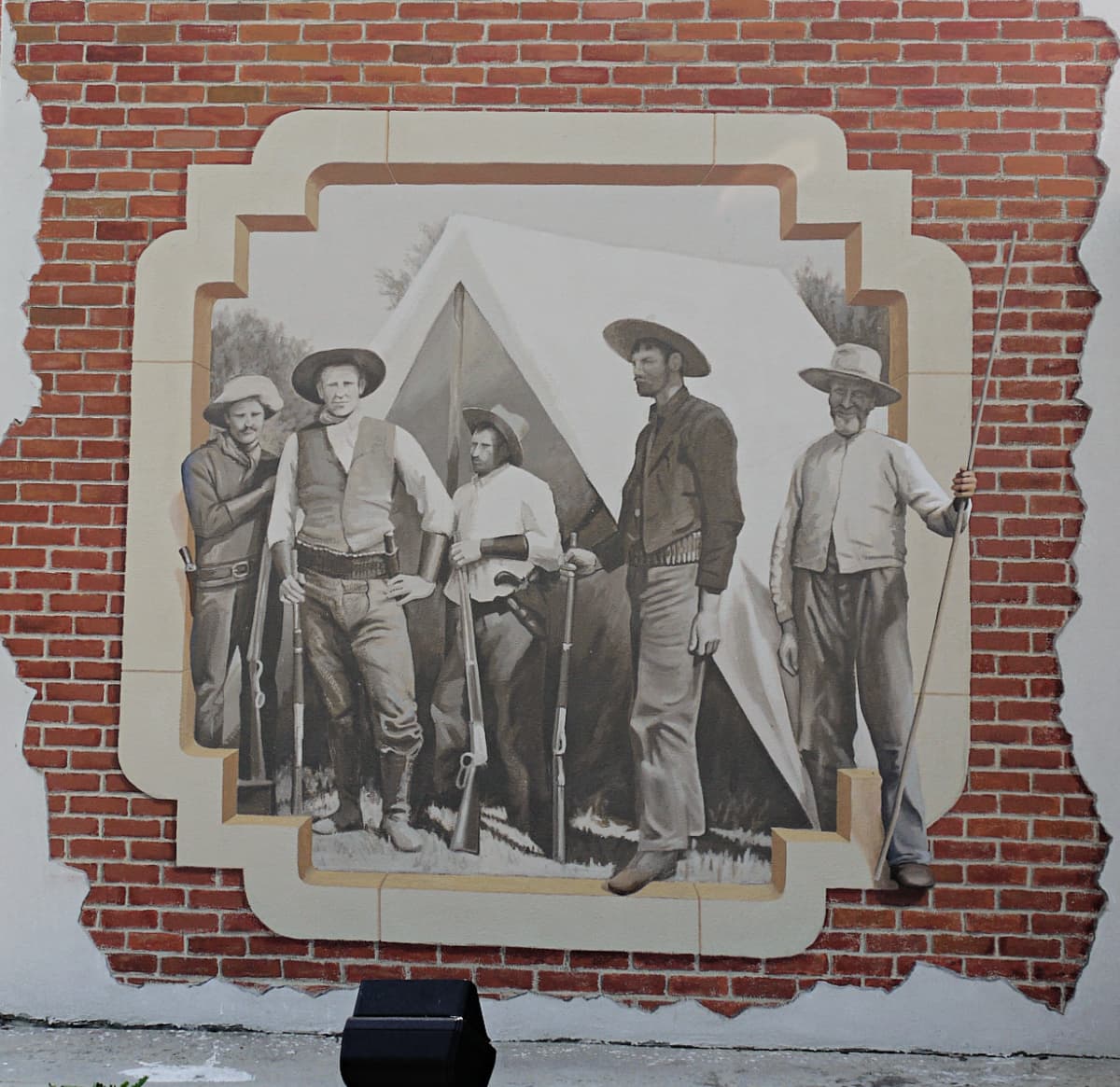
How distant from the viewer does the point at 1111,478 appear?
10.2 ft

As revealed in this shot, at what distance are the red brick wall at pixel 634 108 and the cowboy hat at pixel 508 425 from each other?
0.94 meters

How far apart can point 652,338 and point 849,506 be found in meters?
0.77

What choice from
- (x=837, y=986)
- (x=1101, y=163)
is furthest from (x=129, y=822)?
(x=1101, y=163)

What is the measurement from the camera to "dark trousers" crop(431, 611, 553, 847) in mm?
3189

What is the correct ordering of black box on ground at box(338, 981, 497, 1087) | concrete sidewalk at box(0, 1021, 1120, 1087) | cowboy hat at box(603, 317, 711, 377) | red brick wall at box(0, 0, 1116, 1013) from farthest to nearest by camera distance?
cowboy hat at box(603, 317, 711, 377) < red brick wall at box(0, 0, 1116, 1013) < concrete sidewalk at box(0, 1021, 1120, 1087) < black box on ground at box(338, 981, 497, 1087)

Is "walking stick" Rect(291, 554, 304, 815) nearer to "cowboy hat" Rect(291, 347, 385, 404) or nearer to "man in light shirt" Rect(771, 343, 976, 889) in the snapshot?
"cowboy hat" Rect(291, 347, 385, 404)

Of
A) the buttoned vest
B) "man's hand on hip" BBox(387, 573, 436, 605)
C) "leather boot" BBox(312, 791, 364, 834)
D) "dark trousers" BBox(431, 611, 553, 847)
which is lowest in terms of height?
"leather boot" BBox(312, 791, 364, 834)

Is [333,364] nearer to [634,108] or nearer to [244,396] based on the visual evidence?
[244,396]

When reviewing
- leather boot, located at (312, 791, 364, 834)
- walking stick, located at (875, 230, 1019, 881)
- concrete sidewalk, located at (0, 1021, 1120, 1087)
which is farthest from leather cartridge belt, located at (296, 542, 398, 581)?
walking stick, located at (875, 230, 1019, 881)

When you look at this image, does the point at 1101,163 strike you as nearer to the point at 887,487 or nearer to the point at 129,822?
→ the point at 887,487

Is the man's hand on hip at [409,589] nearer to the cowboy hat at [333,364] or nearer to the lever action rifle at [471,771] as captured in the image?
the lever action rifle at [471,771]

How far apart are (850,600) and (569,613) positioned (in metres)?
0.83

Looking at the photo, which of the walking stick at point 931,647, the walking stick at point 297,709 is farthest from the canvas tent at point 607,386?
the walking stick at point 297,709

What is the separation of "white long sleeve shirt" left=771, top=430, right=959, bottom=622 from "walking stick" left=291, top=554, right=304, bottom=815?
143 centimetres
